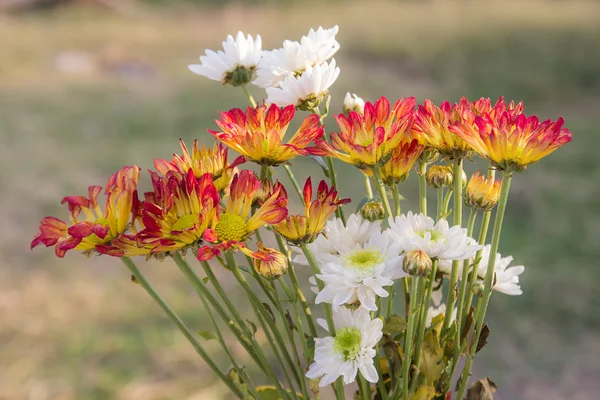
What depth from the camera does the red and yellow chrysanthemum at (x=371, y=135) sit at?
13.0 inches

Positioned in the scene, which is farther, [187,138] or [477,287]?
[187,138]

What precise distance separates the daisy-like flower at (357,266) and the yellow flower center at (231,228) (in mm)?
44

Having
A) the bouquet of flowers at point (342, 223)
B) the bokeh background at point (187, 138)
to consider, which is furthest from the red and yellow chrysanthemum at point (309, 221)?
the bokeh background at point (187, 138)

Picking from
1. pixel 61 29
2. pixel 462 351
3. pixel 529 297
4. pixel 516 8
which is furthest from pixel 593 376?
pixel 61 29

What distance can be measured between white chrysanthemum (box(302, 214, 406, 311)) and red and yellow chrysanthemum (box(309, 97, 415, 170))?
39 mm

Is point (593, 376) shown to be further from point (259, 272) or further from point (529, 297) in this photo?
point (259, 272)

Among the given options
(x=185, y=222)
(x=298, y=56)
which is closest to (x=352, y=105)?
(x=298, y=56)

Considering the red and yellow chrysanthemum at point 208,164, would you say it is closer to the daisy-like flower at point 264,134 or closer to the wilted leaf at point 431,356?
the daisy-like flower at point 264,134

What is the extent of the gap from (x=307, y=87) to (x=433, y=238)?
11 centimetres

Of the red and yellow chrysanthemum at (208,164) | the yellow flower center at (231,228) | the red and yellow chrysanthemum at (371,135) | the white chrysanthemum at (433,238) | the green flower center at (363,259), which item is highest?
the red and yellow chrysanthemum at (371,135)

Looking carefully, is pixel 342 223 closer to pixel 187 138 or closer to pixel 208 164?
pixel 208 164

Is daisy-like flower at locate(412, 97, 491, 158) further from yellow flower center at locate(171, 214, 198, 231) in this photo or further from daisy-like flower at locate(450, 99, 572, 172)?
yellow flower center at locate(171, 214, 198, 231)

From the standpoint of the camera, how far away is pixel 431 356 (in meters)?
0.37

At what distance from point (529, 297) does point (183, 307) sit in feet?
2.40
